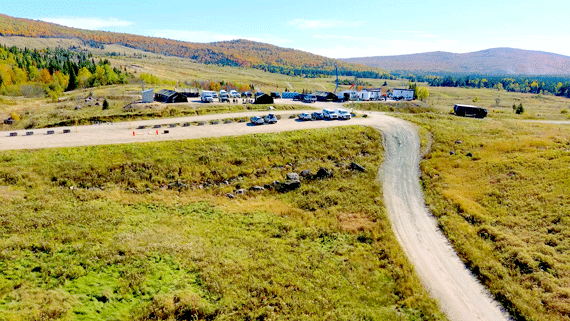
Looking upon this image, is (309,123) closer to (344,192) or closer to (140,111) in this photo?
(344,192)

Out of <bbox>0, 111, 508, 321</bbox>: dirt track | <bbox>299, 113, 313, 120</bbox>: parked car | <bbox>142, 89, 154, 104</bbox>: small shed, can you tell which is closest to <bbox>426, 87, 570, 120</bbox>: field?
<bbox>0, 111, 508, 321</bbox>: dirt track

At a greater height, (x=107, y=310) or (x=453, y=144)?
(x=453, y=144)

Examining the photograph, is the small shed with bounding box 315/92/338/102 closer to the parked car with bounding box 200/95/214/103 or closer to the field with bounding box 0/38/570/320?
the parked car with bounding box 200/95/214/103

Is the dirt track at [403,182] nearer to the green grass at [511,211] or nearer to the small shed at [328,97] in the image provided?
the green grass at [511,211]

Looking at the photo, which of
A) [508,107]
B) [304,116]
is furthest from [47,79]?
[508,107]

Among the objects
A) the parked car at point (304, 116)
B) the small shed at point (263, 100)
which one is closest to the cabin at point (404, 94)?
the small shed at point (263, 100)

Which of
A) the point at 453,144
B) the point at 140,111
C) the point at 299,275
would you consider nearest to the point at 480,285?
the point at 299,275
